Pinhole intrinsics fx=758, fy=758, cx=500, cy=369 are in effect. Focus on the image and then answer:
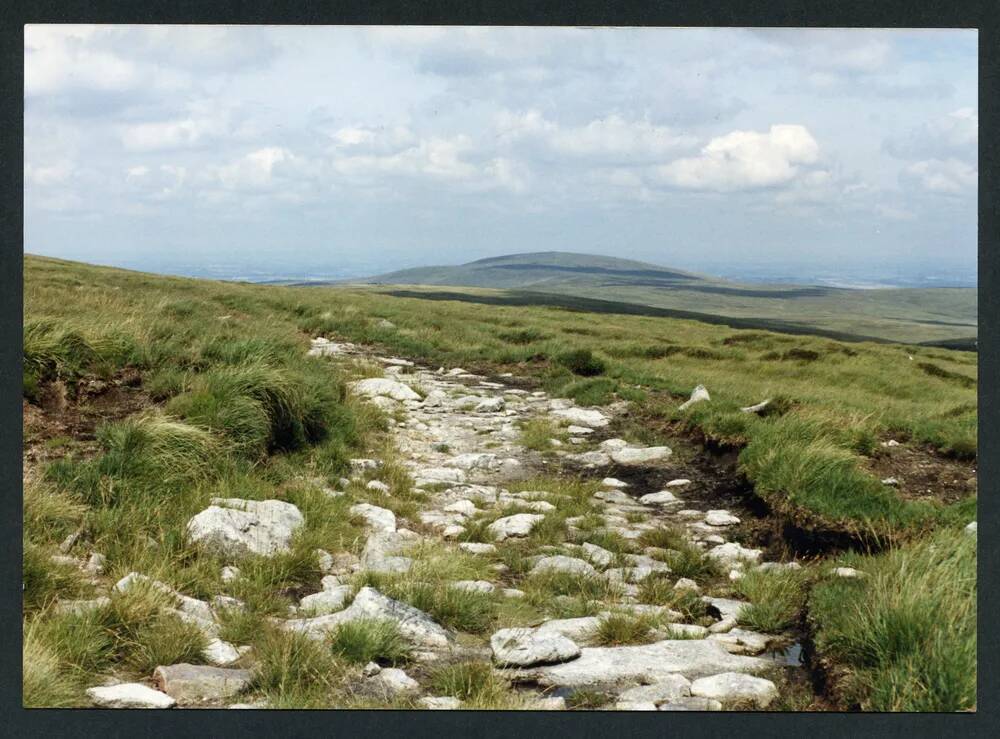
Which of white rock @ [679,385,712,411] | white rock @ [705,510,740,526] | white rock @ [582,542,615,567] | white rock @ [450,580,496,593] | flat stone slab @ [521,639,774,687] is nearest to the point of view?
flat stone slab @ [521,639,774,687]

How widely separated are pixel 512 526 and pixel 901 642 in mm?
3217

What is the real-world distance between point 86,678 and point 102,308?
7.73 meters

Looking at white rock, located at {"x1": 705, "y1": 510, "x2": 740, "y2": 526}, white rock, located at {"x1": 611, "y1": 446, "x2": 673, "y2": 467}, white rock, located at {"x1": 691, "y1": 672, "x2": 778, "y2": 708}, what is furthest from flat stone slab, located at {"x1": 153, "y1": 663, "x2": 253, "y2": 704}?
white rock, located at {"x1": 611, "y1": 446, "x2": 673, "y2": 467}

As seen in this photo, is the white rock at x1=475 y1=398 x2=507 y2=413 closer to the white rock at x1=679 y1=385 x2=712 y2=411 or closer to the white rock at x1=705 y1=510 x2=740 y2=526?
the white rock at x1=679 y1=385 x2=712 y2=411

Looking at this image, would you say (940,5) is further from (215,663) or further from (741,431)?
(215,663)

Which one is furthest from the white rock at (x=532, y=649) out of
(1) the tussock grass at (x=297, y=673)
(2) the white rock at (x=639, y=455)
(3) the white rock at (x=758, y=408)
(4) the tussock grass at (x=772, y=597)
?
(3) the white rock at (x=758, y=408)

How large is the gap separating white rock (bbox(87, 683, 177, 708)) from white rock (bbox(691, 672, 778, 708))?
115 inches

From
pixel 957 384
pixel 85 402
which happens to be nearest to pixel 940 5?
pixel 957 384

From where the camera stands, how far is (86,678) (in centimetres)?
420

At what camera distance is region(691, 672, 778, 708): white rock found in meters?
4.30

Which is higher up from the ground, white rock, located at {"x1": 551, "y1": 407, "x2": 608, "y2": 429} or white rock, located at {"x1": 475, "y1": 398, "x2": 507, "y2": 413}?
white rock, located at {"x1": 475, "y1": 398, "x2": 507, "y2": 413}

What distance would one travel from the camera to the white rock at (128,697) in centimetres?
409

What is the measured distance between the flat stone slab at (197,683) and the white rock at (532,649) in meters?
1.45

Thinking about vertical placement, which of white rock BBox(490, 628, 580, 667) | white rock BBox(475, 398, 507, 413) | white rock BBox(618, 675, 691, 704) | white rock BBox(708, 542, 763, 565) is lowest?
white rock BBox(618, 675, 691, 704)
